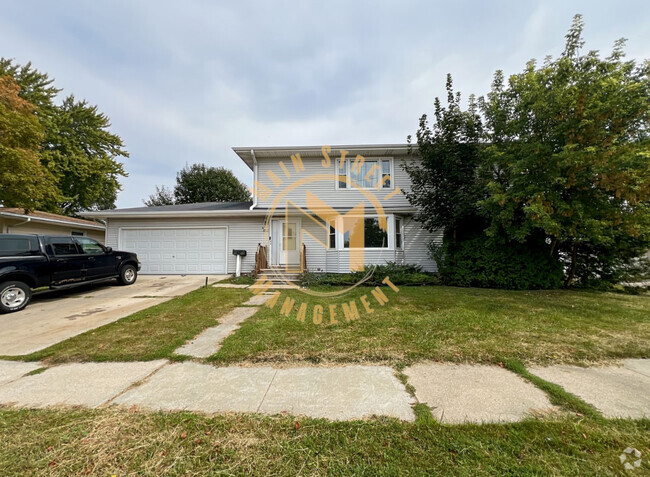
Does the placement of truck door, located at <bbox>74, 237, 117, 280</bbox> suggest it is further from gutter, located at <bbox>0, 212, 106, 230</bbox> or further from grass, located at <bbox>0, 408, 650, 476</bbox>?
gutter, located at <bbox>0, 212, 106, 230</bbox>

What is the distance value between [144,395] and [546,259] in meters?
10.6

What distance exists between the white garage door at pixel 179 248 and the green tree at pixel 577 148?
9.97m

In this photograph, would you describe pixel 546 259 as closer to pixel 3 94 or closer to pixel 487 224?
pixel 487 224

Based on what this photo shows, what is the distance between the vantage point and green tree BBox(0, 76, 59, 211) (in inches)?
324

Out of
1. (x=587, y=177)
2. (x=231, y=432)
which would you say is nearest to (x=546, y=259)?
(x=587, y=177)

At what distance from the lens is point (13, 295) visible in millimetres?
5531

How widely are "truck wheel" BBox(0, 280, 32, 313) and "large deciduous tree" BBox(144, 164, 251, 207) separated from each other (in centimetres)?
1922

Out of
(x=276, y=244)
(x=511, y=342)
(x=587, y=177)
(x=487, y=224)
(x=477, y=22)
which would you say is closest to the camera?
(x=511, y=342)

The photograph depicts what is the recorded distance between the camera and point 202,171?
80.4ft

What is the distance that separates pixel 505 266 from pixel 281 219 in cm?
835

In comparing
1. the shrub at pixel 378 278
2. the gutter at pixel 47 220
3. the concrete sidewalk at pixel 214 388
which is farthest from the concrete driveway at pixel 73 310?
the gutter at pixel 47 220

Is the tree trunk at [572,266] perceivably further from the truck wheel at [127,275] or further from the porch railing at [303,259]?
the truck wheel at [127,275]

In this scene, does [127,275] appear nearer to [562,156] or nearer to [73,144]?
[562,156]

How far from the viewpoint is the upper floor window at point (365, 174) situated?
1067 cm
